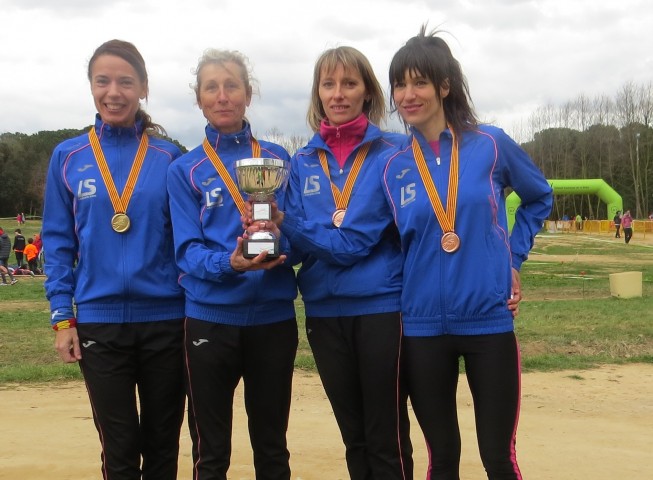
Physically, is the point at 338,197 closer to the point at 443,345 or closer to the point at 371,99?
the point at 371,99

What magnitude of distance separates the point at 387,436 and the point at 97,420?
4.26ft

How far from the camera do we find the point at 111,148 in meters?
3.22

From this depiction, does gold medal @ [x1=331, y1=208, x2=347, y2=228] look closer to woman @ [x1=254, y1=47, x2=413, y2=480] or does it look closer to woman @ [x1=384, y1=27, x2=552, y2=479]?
woman @ [x1=254, y1=47, x2=413, y2=480]

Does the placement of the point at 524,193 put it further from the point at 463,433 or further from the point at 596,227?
the point at 596,227

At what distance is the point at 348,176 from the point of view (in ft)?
10.3

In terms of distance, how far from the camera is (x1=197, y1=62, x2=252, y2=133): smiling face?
313cm

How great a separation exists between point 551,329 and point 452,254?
725 cm

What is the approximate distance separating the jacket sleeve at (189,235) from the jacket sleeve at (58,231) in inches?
19.5

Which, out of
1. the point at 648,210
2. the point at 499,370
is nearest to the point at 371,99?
the point at 499,370

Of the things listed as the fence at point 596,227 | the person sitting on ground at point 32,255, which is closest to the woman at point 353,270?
the person sitting on ground at point 32,255

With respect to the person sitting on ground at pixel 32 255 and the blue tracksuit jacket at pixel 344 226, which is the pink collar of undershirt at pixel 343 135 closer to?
the blue tracksuit jacket at pixel 344 226

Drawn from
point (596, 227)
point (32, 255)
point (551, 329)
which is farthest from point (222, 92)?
point (596, 227)

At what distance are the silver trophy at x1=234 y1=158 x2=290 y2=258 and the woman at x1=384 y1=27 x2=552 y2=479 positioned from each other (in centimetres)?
54

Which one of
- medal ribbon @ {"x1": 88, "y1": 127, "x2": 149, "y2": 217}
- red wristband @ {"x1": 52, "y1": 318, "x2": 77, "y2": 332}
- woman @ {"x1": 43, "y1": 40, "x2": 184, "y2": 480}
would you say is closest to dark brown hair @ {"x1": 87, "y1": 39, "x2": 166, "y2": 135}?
woman @ {"x1": 43, "y1": 40, "x2": 184, "y2": 480}
